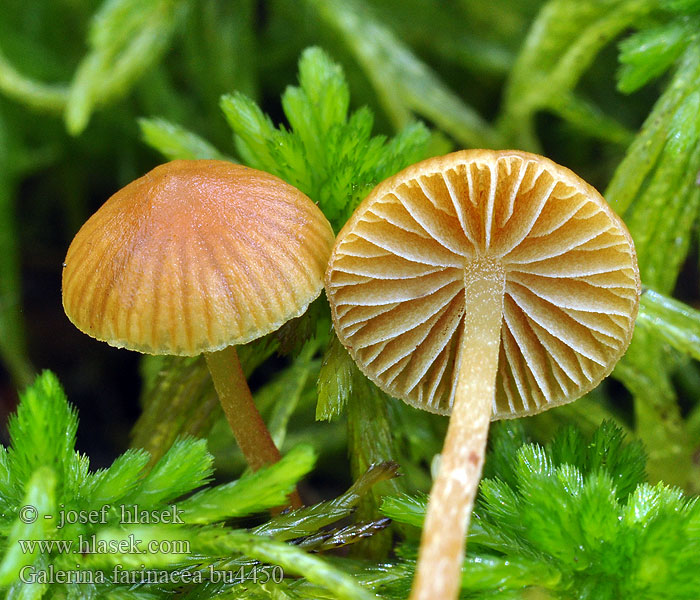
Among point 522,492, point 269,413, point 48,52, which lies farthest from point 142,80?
point 522,492

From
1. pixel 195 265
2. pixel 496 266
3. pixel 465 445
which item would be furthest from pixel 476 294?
pixel 195 265

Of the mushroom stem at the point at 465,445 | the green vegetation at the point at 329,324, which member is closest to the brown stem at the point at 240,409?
the green vegetation at the point at 329,324

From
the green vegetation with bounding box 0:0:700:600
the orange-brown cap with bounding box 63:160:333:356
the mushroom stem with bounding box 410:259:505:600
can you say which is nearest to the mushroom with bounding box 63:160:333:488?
the orange-brown cap with bounding box 63:160:333:356

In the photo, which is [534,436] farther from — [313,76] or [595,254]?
[313,76]

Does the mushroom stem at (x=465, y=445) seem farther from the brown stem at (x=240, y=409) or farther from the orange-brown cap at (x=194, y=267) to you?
the brown stem at (x=240, y=409)

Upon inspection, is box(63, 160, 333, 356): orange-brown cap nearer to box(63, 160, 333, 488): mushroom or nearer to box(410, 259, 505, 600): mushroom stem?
box(63, 160, 333, 488): mushroom

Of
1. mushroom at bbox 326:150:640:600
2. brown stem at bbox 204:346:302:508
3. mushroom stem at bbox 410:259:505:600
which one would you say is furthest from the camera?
brown stem at bbox 204:346:302:508

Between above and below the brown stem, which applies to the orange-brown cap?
above
